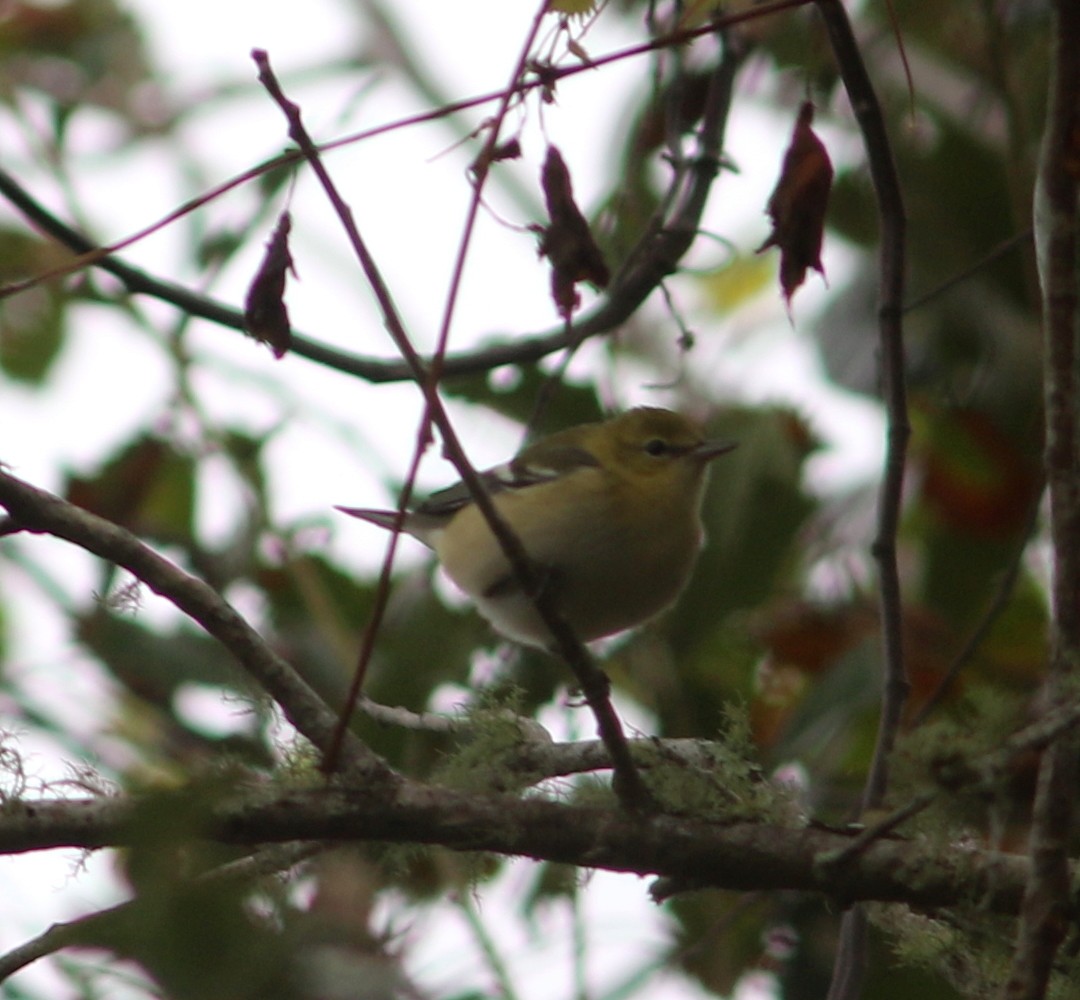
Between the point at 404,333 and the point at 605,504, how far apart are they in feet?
5.86

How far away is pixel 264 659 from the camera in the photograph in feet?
6.53

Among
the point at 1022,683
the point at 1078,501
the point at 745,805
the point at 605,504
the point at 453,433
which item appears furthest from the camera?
the point at 1022,683

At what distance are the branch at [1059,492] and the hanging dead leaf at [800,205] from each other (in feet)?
1.18

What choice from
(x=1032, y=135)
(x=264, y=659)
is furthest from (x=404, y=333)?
(x=1032, y=135)

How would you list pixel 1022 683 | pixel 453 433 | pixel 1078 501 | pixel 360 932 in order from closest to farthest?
pixel 453 433 → pixel 1078 501 → pixel 360 932 → pixel 1022 683

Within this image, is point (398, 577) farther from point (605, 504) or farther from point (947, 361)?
point (947, 361)

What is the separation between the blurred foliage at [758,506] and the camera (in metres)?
3.65

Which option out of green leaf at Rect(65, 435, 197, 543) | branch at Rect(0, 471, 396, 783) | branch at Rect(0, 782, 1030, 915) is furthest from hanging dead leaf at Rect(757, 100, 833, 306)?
green leaf at Rect(65, 435, 197, 543)

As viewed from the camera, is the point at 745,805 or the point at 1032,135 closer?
the point at 745,805

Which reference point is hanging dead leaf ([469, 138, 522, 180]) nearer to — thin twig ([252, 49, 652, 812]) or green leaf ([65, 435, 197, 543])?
thin twig ([252, 49, 652, 812])

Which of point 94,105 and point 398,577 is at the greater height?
point 94,105

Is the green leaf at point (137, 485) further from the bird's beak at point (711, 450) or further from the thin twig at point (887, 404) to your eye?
the thin twig at point (887, 404)

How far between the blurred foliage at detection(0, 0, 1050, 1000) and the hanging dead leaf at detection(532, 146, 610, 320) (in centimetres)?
100

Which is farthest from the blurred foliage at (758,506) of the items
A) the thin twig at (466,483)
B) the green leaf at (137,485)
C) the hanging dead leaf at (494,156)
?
the thin twig at (466,483)
